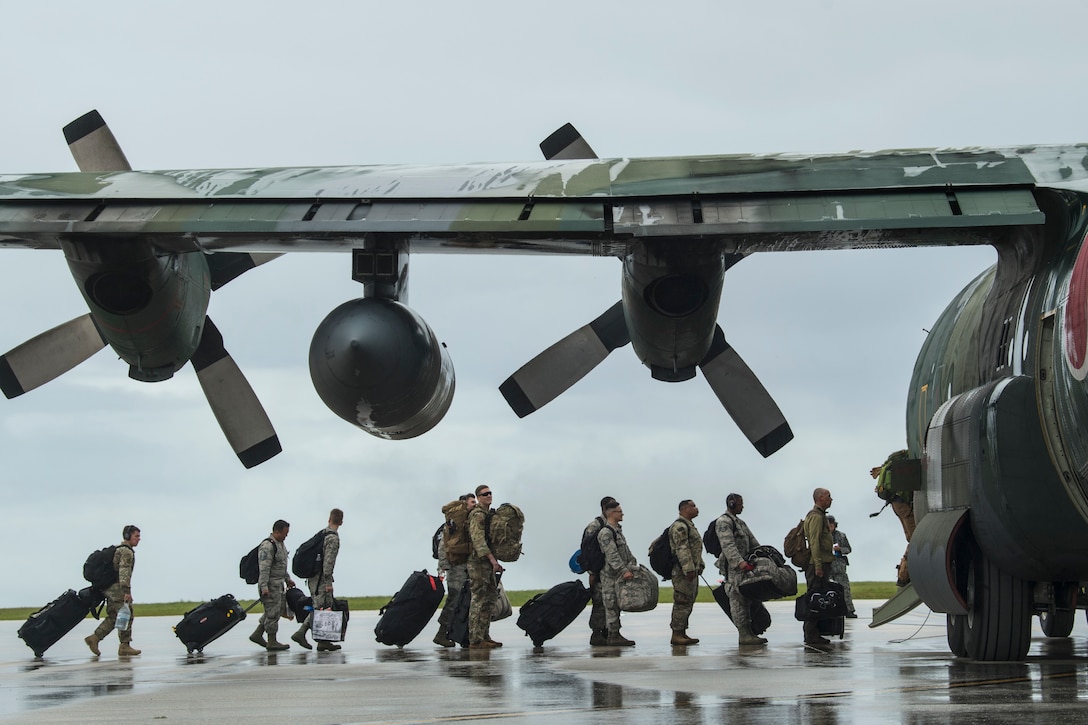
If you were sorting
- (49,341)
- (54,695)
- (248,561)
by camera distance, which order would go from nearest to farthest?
(54,695)
(49,341)
(248,561)

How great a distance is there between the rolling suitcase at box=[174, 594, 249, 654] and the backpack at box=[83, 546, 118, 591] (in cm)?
115

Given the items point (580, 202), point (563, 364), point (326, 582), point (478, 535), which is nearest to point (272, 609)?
point (326, 582)

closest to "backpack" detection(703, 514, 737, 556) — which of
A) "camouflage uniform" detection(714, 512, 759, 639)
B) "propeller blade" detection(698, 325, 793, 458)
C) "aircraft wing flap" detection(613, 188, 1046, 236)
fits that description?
"camouflage uniform" detection(714, 512, 759, 639)

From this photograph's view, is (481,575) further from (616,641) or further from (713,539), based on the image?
(713,539)

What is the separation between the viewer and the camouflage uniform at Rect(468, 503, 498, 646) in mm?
14242

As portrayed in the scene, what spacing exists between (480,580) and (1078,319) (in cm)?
814

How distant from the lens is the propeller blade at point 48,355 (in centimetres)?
1205

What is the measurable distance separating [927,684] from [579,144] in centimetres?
659

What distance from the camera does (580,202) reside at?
31.1ft

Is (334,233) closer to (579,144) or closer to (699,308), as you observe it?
(699,308)

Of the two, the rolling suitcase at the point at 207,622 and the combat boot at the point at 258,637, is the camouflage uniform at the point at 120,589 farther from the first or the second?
the combat boot at the point at 258,637

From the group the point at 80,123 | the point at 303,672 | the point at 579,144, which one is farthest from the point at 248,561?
the point at 579,144

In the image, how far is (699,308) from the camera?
1065cm

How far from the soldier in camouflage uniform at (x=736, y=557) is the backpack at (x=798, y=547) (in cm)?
56
